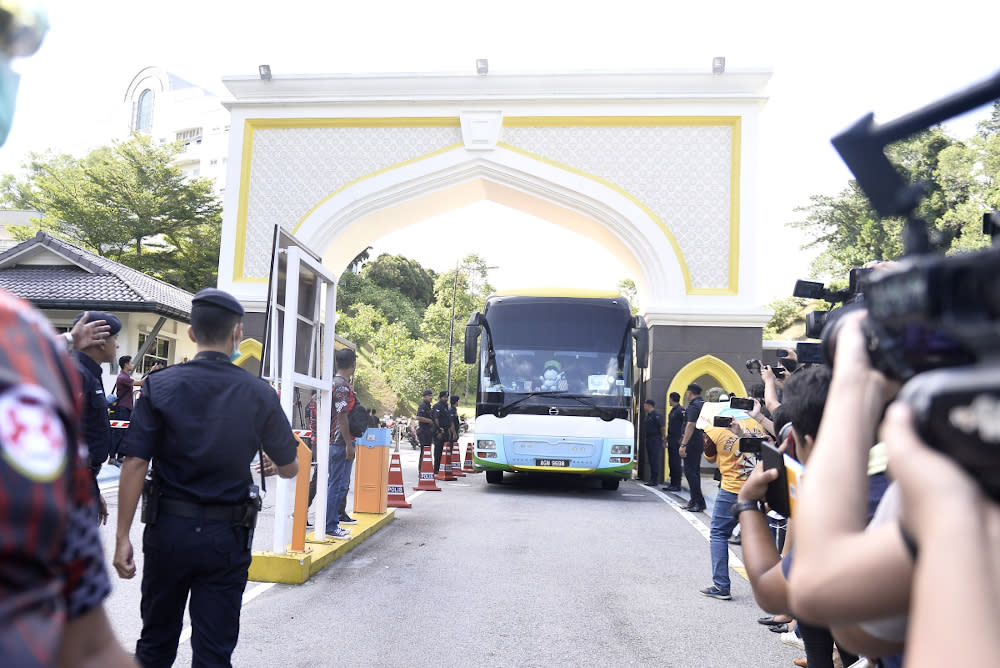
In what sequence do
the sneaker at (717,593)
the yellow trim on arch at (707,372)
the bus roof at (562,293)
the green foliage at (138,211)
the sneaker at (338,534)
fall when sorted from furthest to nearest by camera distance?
the green foliage at (138,211)
the yellow trim on arch at (707,372)
the bus roof at (562,293)
the sneaker at (338,534)
the sneaker at (717,593)

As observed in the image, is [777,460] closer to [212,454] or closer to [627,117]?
[212,454]

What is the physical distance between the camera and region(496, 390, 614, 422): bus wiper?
12.6 metres

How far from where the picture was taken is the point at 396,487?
11055 millimetres

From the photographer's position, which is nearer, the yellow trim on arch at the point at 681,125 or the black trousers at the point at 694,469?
the black trousers at the point at 694,469

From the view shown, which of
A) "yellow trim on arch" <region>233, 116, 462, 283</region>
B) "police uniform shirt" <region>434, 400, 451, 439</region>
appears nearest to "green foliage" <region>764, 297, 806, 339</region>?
"yellow trim on arch" <region>233, 116, 462, 283</region>

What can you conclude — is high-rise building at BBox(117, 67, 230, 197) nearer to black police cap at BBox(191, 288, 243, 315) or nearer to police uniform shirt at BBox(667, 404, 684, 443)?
police uniform shirt at BBox(667, 404, 684, 443)

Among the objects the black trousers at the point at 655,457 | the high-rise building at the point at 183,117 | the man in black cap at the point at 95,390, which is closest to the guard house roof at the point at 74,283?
the black trousers at the point at 655,457

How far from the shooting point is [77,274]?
2045 centimetres

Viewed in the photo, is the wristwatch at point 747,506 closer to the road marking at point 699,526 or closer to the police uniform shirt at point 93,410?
the road marking at point 699,526

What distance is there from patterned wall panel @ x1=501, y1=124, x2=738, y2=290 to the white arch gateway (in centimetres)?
3

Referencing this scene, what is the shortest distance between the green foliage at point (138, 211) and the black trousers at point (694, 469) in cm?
2678

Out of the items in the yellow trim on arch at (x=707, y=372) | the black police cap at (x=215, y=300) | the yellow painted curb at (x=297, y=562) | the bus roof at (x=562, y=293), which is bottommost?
the yellow painted curb at (x=297, y=562)

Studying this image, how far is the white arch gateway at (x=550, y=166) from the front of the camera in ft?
58.5

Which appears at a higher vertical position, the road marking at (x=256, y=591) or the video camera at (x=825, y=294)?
the video camera at (x=825, y=294)
